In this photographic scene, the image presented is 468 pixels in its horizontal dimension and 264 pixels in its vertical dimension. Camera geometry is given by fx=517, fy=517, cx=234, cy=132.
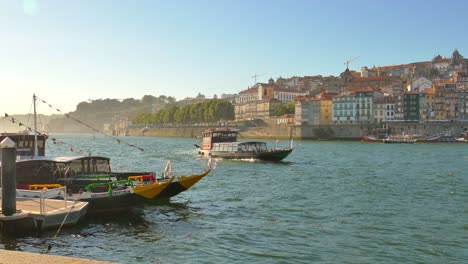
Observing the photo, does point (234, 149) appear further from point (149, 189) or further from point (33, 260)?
point (33, 260)

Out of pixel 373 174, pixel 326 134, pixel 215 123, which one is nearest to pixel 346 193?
pixel 373 174

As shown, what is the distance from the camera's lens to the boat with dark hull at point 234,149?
50375mm

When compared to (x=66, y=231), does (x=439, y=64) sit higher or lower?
higher

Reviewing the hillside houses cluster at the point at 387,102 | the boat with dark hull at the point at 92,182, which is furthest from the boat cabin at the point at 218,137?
the hillside houses cluster at the point at 387,102

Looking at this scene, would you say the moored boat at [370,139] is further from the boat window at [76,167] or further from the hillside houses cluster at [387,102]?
the boat window at [76,167]

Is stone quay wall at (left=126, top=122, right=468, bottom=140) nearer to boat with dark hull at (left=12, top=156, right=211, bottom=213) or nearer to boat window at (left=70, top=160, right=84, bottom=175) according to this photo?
boat with dark hull at (left=12, top=156, right=211, bottom=213)

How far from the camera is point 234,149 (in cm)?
5325

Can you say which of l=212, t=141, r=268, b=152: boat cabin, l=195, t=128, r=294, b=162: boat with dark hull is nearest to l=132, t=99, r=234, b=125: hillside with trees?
l=195, t=128, r=294, b=162: boat with dark hull

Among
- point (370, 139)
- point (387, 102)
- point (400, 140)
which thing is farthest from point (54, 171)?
point (387, 102)

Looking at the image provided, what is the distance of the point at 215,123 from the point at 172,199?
147 m

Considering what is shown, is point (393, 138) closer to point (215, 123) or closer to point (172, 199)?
point (215, 123)

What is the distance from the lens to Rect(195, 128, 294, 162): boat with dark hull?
50.4 meters

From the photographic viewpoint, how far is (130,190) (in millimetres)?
20266

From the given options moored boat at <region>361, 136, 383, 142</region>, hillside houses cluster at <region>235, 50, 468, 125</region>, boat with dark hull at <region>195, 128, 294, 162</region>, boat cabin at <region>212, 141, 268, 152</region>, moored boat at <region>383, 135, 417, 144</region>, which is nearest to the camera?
boat with dark hull at <region>195, 128, 294, 162</region>
